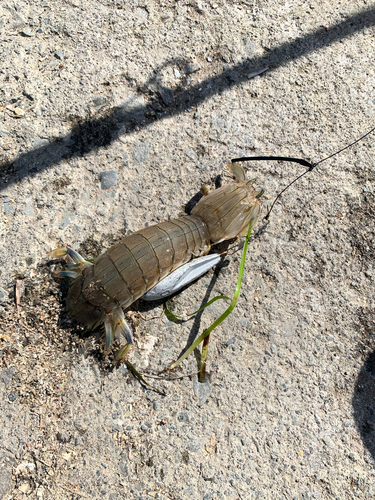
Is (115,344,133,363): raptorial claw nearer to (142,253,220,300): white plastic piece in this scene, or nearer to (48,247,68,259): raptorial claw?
(142,253,220,300): white plastic piece

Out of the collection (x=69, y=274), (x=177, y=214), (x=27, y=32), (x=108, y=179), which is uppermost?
(x=27, y=32)

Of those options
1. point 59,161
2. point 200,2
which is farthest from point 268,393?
point 200,2

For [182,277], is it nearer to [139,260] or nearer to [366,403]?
[139,260]

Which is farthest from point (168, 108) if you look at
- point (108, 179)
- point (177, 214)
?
point (177, 214)

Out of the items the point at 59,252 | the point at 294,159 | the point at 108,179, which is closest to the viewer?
the point at 59,252

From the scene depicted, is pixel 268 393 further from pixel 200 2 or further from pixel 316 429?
pixel 200 2

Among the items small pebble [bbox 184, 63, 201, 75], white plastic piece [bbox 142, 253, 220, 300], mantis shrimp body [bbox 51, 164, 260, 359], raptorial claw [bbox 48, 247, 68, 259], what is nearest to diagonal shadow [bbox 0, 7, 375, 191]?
small pebble [bbox 184, 63, 201, 75]

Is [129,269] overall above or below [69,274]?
above
